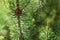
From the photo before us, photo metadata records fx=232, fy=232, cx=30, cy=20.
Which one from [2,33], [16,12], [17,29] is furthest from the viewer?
[2,33]

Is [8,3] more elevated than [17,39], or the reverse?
[8,3]

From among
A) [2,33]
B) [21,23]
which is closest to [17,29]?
[21,23]

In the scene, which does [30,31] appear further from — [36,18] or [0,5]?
[0,5]

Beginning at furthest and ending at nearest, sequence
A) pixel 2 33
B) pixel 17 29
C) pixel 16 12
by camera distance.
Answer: pixel 2 33 < pixel 17 29 < pixel 16 12

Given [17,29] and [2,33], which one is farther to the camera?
[2,33]

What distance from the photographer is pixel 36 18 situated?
3.34 feet

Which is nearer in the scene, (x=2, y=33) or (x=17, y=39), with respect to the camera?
(x=17, y=39)

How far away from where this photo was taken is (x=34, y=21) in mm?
981

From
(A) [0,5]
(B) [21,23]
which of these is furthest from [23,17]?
(A) [0,5]

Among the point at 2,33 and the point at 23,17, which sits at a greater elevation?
the point at 23,17

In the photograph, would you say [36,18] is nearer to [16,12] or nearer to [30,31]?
[30,31]

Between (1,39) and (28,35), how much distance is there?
13cm

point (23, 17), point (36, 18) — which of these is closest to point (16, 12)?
point (23, 17)

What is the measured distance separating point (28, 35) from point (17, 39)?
0.05 metres
